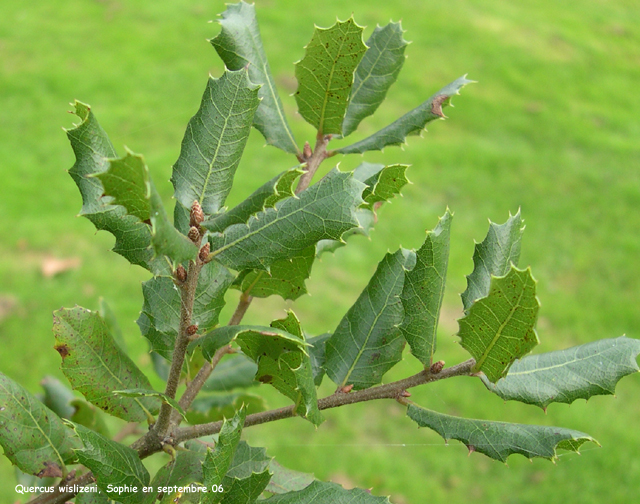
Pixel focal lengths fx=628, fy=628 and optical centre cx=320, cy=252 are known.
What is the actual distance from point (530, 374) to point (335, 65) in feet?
2.25

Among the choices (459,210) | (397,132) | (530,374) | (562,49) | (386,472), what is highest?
(397,132)

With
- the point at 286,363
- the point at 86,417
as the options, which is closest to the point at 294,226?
the point at 286,363

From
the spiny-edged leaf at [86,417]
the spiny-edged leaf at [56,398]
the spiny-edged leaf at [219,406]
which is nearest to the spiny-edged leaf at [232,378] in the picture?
the spiny-edged leaf at [219,406]

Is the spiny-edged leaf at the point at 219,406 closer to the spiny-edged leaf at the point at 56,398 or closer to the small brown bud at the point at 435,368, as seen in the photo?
the spiny-edged leaf at the point at 56,398

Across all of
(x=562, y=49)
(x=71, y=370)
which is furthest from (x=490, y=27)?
(x=71, y=370)

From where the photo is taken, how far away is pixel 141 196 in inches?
30.9

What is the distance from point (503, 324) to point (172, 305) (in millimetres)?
593

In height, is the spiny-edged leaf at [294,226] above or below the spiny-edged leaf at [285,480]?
above

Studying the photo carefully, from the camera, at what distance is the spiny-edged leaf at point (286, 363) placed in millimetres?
984

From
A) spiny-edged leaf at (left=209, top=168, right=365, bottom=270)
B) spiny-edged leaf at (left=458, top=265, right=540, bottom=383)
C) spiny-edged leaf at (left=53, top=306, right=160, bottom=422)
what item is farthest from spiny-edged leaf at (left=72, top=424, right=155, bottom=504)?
spiny-edged leaf at (left=458, top=265, right=540, bottom=383)

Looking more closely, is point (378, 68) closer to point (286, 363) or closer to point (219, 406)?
point (286, 363)

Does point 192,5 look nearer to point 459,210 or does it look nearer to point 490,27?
point 490,27

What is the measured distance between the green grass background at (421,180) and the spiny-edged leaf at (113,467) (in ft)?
7.63

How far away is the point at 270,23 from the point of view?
7.63 meters
